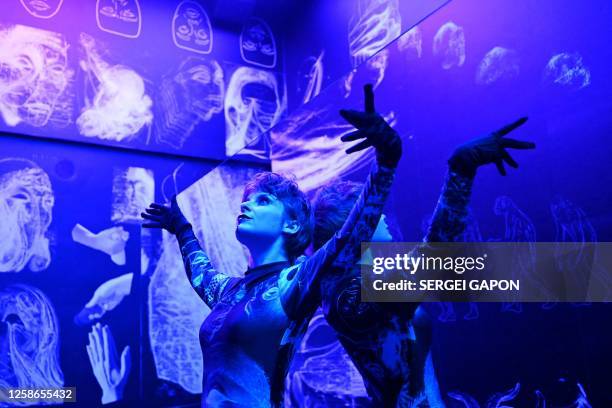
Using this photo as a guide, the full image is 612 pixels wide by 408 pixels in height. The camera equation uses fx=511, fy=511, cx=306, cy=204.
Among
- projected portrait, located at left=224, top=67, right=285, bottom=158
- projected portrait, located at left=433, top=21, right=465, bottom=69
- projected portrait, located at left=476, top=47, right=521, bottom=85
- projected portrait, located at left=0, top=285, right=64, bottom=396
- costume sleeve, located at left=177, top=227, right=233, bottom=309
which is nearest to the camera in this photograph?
projected portrait, located at left=476, top=47, right=521, bottom=85

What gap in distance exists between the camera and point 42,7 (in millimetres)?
3535

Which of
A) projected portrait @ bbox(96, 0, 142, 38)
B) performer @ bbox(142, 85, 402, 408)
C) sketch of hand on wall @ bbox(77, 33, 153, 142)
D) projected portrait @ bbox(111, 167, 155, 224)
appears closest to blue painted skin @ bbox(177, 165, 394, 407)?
performer @ bbox(142, 85, 402, 408)

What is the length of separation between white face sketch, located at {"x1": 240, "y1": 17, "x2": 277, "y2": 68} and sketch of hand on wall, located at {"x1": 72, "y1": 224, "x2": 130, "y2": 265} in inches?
74.6

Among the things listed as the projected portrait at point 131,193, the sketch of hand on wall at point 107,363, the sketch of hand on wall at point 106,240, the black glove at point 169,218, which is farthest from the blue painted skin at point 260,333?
the projected portrait at point 131,193

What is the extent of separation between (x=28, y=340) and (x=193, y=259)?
4.87 ft

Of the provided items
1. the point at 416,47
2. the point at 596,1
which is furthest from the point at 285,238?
the point at 596,1

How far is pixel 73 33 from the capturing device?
3596 millimetres

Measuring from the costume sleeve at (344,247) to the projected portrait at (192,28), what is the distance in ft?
10.2

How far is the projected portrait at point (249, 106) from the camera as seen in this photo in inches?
157

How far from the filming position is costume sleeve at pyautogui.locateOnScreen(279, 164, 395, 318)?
124cm

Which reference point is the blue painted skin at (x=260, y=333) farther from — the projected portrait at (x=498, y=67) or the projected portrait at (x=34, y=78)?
the projected portrait at (x=34, y=78)

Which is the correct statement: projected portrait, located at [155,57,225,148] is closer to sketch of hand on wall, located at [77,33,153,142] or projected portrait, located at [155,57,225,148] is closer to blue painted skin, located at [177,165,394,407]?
sketch of hand on wall, located at [77,33,153,142]

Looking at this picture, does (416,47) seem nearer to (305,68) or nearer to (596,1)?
(596,1)

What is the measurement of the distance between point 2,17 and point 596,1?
3508 millimetres
